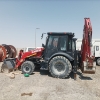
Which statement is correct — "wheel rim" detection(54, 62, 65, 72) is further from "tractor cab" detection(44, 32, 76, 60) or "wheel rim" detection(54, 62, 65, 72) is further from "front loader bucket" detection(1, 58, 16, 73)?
"front loader bucket" detection(1, 58, 16, 73)

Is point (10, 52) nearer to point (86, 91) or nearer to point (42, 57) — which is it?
point (42, 57)

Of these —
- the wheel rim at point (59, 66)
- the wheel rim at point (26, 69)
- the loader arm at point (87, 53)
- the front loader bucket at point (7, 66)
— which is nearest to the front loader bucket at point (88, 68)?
the loader arm at point (87, 53)

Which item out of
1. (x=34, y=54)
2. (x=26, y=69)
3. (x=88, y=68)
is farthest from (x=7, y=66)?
(x=88, y=68)

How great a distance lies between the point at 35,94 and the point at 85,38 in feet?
15.9

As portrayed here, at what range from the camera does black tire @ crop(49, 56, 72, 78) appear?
27.5 ft

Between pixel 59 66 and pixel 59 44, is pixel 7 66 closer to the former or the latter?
pixel 59 66

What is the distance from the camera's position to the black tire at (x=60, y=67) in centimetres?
838

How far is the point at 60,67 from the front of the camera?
28.2ft

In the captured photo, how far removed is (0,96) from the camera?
5.37 m

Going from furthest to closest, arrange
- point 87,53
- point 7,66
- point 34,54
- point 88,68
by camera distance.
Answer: point 7,66 → point 34,54 → point 87,53 → point 88,68

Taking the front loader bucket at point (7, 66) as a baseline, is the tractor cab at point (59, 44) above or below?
above

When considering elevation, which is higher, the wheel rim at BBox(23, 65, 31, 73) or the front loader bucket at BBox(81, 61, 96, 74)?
the front loader bucket at BBox(81, 61, 96, 74)

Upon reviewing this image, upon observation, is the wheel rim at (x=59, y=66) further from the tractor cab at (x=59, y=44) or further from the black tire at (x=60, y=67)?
the tractor cab at (x=59, y=44)

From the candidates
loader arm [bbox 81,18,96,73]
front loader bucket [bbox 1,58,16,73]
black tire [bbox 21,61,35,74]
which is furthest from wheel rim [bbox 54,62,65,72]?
front loader bucket [bbox 1,58,16,73]
